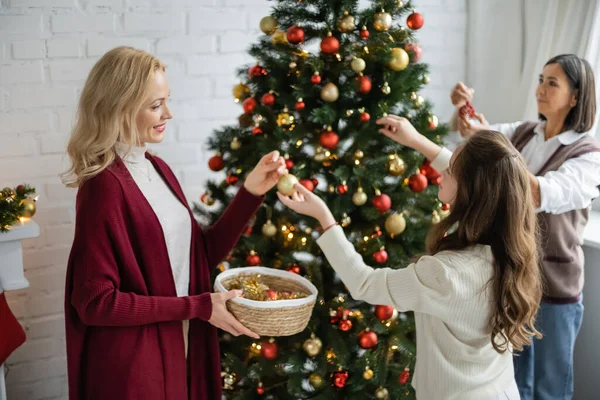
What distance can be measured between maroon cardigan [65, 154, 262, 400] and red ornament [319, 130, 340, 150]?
506mm

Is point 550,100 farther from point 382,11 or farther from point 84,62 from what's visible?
point 84,62

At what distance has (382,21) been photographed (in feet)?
5.80

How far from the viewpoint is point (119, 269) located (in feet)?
5.15

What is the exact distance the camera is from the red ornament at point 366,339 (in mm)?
1864

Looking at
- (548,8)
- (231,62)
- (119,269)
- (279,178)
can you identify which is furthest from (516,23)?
(119,269)

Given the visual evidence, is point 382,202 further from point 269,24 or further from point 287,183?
point 269,24

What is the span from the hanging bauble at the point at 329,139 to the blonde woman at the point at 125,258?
1.44 ft

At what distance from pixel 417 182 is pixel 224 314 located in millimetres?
665

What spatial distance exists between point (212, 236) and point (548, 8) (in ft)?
5.98

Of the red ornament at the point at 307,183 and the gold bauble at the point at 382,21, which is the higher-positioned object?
the gold bauble at the point at 382,21

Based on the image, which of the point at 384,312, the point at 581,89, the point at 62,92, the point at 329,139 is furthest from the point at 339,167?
the point at 62,92

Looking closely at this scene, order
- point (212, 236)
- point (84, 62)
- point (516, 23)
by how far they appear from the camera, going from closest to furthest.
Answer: point (212, 236) → point (84, 62) → point (516, 23)

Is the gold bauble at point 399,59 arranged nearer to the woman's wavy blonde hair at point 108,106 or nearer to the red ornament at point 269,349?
the woman's wavy blonde hair at point 108,106

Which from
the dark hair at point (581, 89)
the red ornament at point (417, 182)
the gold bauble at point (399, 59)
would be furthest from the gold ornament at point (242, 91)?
the dark hair at point (581, 89)
